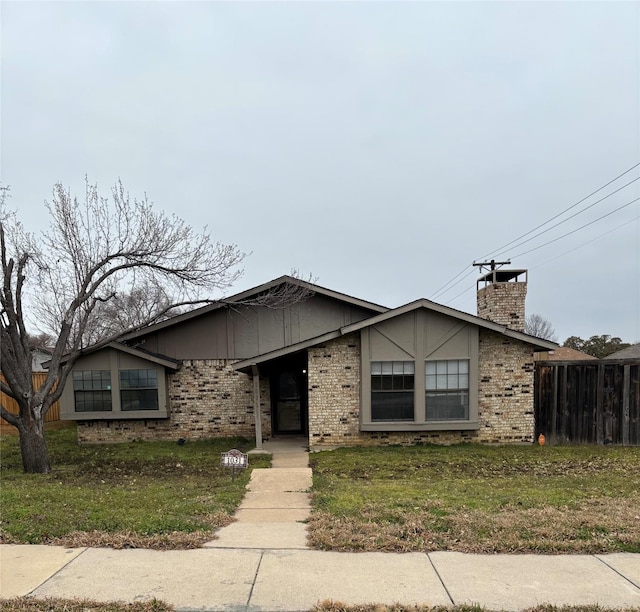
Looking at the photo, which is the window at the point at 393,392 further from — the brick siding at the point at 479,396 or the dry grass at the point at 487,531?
the dry grass at the point at 487,531

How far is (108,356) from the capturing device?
475 inches

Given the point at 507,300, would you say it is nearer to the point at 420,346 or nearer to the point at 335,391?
the point at 420,346

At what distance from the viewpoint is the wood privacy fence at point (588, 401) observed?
33.6 feet

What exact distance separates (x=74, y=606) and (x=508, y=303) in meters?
11.3

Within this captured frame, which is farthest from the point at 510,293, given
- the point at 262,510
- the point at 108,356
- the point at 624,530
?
the point at 108,356

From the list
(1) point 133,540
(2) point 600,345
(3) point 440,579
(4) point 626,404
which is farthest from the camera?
(2) point 600,345

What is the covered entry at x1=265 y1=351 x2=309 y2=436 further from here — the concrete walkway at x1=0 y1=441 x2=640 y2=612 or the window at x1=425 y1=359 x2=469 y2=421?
the concrete walkway at x1=0 y1=441 x2=640 y2=612

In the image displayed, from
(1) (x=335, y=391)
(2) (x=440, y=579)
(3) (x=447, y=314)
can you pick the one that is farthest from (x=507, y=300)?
(2) (x=440, y=579)

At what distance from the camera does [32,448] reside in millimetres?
8297

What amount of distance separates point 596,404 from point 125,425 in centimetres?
1233

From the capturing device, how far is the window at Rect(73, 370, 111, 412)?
39.7ft

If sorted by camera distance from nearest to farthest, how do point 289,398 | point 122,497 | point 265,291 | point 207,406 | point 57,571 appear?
point 57,571
point 122,497
point 265,291
point 207,406
point 289,398

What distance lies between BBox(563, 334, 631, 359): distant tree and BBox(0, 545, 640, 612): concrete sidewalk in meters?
38.2

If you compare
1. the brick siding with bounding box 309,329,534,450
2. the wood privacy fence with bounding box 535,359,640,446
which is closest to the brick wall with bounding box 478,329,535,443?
the brick siding with bounding box 309,329,534,450
